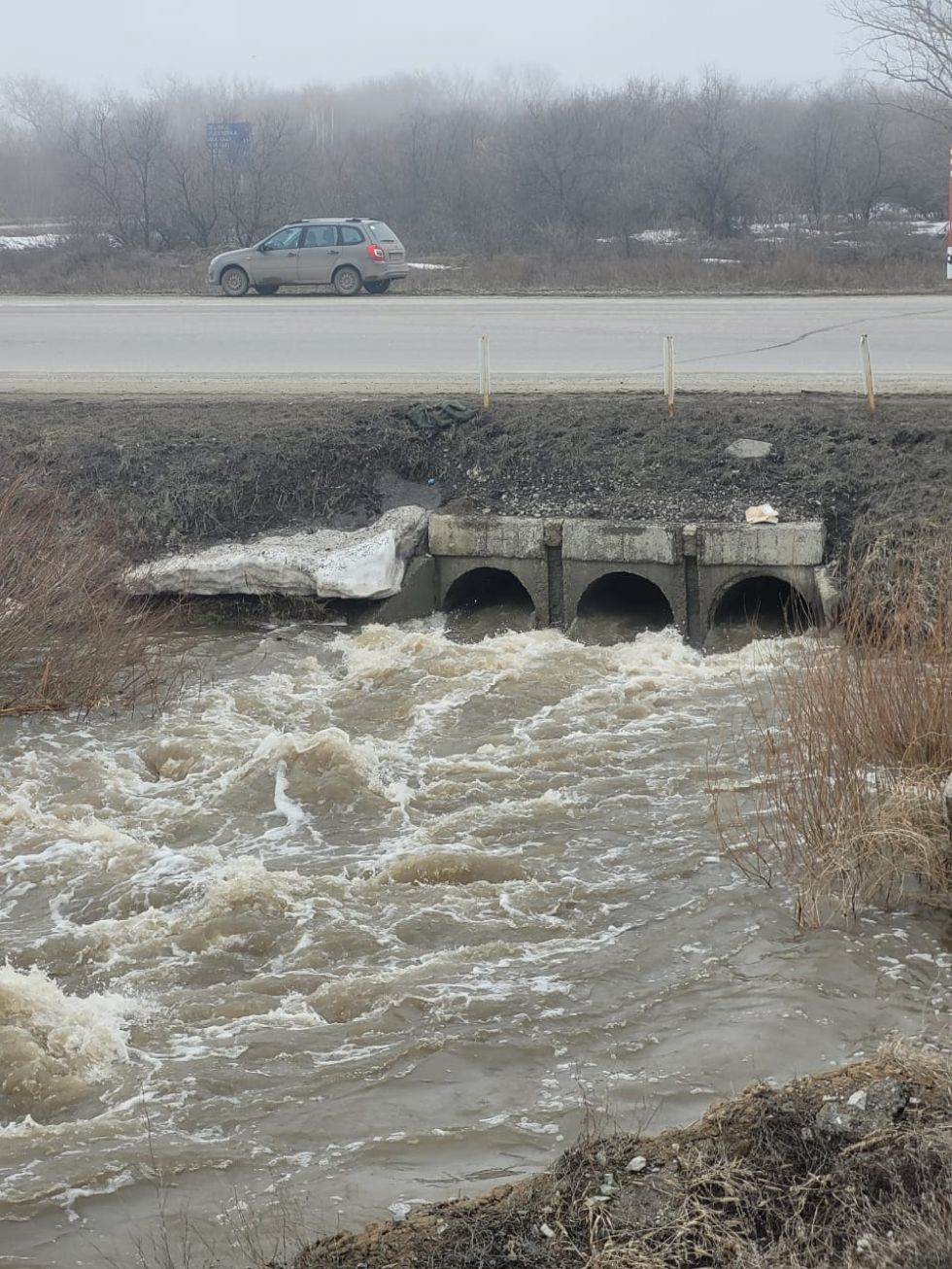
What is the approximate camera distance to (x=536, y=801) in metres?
8.77

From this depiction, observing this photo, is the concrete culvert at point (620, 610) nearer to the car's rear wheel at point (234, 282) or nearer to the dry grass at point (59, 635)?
the dry grass at point (59, 635)

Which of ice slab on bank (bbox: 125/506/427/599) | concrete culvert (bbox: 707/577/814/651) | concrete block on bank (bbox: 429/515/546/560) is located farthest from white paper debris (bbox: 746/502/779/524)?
ice slab on bank (bbox: 125/506/427/599)

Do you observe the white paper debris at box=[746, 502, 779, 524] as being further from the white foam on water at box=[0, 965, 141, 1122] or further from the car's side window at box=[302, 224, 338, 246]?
the car's side window at box=[302, 224, 338, 246]

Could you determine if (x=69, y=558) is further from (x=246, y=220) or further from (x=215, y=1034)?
(x=246, y=220)

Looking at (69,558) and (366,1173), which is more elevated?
(69,558)

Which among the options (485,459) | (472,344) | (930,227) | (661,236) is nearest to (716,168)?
(661,236)

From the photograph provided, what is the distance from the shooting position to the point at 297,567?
12.9 meters

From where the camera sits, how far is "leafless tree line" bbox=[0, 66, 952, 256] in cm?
4097

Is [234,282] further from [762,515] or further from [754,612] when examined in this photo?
[762,515]

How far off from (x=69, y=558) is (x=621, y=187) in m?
34.2

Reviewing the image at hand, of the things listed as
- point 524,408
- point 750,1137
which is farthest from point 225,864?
point 524,408

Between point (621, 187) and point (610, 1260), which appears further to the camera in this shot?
point (621, 187)

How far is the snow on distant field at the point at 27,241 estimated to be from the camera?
39.0 m

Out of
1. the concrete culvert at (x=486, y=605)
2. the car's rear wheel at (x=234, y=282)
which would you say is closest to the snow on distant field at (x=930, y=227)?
the car's rear wheel at (x=234, y=282)
